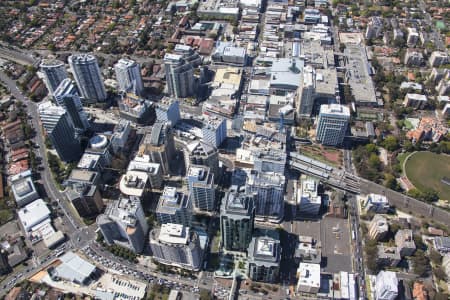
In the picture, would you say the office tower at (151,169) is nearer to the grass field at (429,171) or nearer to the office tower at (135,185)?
the office tower at (135,185)

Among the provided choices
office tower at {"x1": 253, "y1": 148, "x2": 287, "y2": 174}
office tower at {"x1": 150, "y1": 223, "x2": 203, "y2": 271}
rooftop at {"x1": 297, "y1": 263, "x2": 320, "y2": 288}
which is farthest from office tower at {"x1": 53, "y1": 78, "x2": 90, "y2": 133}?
rooftop at {"x1": 297, "y1": 263, "x2": 320, "y2": 288}

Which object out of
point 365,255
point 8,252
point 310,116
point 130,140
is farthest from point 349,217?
point 8,252

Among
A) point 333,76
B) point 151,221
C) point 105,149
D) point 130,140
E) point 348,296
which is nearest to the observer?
point 348,296

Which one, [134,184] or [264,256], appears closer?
[264,256]

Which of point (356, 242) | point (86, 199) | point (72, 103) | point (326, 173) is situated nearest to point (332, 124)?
point (326, 173)

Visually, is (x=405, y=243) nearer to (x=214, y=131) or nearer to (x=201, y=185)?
(x=201, y=185)

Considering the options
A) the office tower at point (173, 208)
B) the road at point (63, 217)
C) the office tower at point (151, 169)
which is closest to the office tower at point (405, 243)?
the office tower at point (173, 208)

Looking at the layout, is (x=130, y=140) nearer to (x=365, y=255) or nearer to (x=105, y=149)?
(x=105, y=149)
